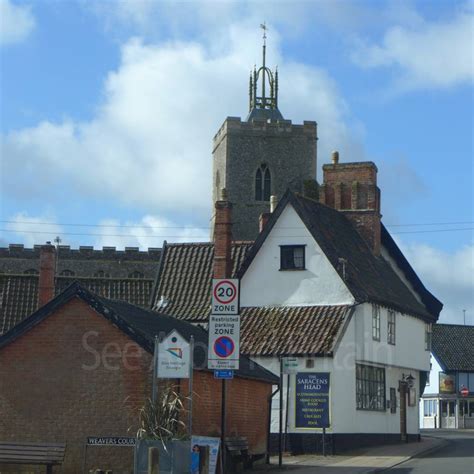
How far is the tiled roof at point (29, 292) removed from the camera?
43781 mm

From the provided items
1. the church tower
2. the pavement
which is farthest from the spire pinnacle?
the pavement

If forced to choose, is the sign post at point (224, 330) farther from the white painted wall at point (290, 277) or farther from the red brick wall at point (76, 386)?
the white painted wall at point (290, 277)

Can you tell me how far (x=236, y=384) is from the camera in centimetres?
2717

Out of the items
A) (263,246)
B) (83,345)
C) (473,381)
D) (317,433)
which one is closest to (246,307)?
(263,246)

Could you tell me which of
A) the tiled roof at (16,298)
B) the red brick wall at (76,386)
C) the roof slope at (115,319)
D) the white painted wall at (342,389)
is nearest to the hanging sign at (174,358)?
the roof slope at (115,319)

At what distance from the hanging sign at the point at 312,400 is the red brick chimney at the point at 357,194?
1089cm

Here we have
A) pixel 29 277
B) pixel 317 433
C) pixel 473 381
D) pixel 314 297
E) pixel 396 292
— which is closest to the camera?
Result: pixel 317 433

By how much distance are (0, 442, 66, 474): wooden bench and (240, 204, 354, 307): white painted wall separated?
1667 cm

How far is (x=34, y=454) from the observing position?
874 inches

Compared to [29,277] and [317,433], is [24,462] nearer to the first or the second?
[317,433]

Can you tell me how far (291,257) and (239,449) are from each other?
13988 mm

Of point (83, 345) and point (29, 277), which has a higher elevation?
point (29, 277)

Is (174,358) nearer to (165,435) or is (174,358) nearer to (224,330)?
(224,330)

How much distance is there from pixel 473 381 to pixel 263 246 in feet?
149
